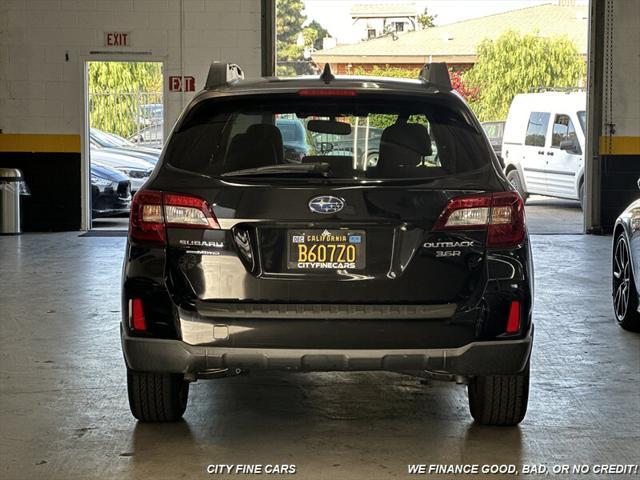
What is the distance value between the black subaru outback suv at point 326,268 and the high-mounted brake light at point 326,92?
285mm

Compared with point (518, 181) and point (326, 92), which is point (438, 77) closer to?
point (326, 92)

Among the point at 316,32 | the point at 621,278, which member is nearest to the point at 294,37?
the point at 316,32

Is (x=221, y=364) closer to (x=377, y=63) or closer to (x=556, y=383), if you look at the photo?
(x=556, y=383)

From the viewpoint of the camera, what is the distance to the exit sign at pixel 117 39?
1634 cm

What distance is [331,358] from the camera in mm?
4535

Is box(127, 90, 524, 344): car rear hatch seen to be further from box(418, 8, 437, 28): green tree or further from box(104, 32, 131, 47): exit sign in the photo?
box(418, 8, 437, 28): green tree

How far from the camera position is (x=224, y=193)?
4.63 m

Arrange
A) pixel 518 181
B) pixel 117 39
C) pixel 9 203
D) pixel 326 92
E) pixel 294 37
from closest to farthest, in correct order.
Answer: pixel 326 92
pixel 9 203
pixel 117 39
pixel 294 37
pixel 518 181

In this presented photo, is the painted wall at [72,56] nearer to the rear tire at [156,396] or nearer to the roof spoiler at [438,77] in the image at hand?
the roof spoiler at [438,77]

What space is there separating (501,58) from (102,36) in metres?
14.8

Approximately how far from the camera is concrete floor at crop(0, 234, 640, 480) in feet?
15.8

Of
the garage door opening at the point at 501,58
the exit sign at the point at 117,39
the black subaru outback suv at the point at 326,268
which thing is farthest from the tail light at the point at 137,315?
the garage door opening at the point at 501,58

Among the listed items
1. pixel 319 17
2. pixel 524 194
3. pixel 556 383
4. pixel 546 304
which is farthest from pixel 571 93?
pixel 556 383

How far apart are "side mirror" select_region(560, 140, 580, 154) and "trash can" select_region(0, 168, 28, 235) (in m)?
8.14
